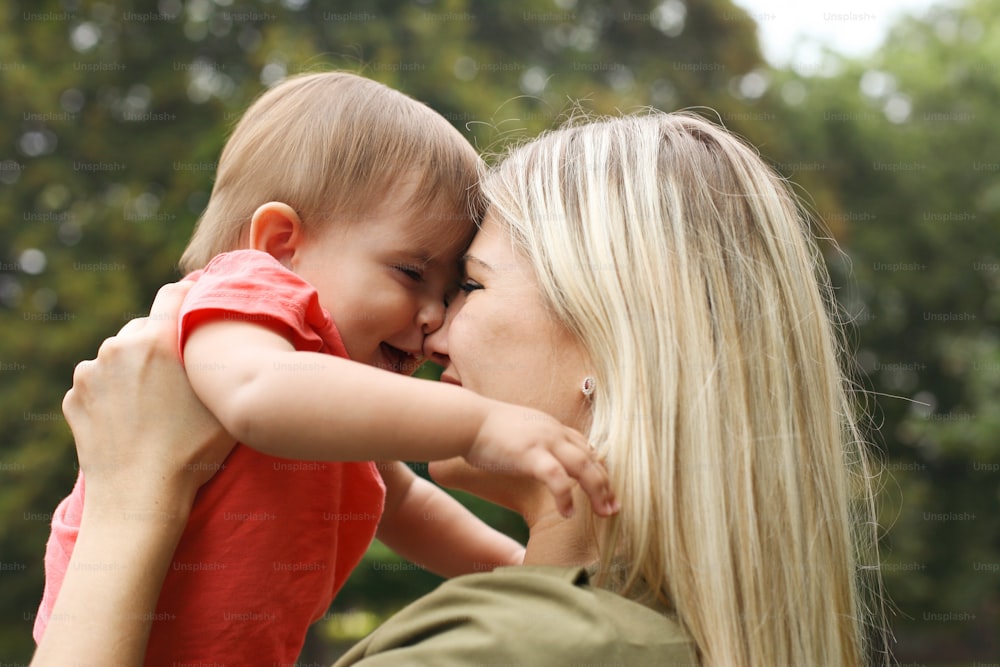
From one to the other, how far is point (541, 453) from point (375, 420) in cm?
30

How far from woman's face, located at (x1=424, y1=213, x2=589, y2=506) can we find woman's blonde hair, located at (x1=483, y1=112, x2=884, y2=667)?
0.15ft

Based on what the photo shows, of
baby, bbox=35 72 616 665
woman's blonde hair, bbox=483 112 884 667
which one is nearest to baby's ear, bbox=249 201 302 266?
baby, bbox=35 72 616 665

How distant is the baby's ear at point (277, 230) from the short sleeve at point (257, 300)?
0.33 meters

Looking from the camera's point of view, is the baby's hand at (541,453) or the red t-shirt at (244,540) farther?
the red t-shirt at (244,540)

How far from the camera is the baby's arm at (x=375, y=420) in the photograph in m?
1.64

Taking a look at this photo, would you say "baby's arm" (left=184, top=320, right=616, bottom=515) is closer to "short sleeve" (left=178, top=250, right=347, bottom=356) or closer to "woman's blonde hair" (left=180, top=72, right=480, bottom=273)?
"short sleeve" (left=178, top=250, right=347, bottom=356)

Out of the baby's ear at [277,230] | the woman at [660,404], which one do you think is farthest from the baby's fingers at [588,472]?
the baby's ear at [277,230]

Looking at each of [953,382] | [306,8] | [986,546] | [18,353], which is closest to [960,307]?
[953,382]

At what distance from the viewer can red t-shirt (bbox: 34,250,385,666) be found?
1.98 metres

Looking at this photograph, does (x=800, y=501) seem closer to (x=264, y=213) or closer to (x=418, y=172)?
(x=418, y=172)

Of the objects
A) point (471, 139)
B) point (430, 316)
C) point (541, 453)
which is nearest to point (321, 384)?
point (541, 453)

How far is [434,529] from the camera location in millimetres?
2734

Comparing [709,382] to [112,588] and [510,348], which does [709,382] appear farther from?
[112,588]

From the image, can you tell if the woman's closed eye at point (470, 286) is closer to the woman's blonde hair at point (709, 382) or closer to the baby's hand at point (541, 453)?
the woman's blonde hair at point (709, 382)
